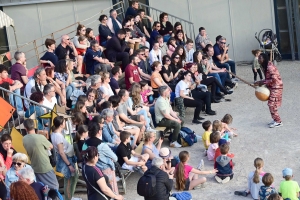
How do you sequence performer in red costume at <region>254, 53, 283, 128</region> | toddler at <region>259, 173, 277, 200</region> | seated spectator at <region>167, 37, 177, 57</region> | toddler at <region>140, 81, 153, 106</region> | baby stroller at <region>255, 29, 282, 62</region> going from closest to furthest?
toddler at <region>259, 173, 277, 200</region>, performer in red costume at <region>254, 53, 283, 128</region>, toddler at <region>140, 81, 153, 106</region>, seated spectator at <region>167, 37, 177, 57</region>, baby stroller at <region>255, 29, 282, 62</region>

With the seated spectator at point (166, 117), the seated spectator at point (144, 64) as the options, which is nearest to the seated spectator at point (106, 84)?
the seated spectator at point (166, 117)

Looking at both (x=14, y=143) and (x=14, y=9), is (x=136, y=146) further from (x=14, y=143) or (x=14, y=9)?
(x=14, y=9)

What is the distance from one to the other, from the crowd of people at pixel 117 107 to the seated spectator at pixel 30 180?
1cm

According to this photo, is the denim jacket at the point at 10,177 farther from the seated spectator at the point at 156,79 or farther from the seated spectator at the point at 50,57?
the seated spectator at the point at 156,79

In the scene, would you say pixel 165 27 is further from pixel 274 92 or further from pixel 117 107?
pixel 117 107

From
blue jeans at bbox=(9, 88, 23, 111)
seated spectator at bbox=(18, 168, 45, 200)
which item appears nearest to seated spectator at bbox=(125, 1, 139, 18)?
blue jeans at bbox=(9, 88, 23, 111)

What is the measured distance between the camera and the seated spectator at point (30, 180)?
11.0 meters

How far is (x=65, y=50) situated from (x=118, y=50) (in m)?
1.60

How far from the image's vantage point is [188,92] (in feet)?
58.2

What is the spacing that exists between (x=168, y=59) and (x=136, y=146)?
4037 mm

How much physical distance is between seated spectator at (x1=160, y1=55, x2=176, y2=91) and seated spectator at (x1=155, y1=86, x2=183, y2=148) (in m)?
2.10

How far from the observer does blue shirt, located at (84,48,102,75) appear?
17828mm

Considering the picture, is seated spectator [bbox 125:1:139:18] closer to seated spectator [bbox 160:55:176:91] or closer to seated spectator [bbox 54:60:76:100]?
seated spectator [bbox 160:55:176:91]

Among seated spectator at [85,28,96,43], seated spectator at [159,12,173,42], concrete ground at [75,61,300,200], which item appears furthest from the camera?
seated spectator at [159,12,173,42]
